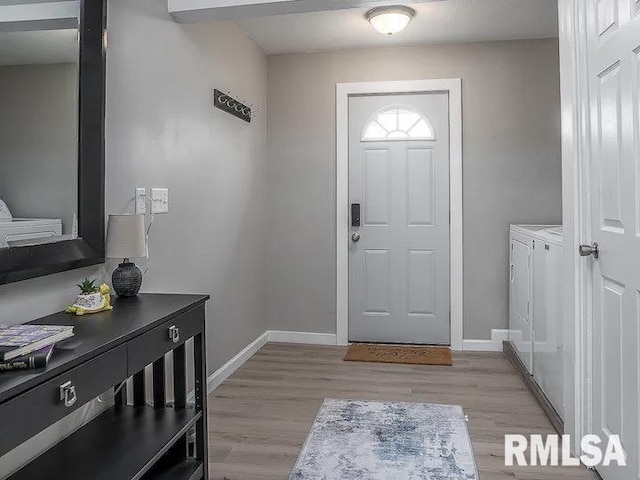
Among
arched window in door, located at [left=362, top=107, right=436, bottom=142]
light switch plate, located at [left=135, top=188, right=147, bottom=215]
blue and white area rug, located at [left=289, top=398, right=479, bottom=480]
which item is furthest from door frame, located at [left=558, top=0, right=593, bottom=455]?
light switch plate, located at [left=135, top=188, right=147, bottom=215]

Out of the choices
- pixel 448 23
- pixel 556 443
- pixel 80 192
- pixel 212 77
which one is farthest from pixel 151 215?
pixel 448 23

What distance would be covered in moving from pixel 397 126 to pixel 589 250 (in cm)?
231

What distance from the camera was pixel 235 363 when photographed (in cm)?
361

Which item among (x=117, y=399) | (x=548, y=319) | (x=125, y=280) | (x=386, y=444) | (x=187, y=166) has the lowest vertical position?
(x=386, y=444)

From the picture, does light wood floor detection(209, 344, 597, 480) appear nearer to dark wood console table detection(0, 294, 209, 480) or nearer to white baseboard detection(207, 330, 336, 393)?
white baseboard detection(207, 330, 336, 393)

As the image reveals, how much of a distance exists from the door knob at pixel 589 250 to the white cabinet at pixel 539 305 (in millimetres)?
312

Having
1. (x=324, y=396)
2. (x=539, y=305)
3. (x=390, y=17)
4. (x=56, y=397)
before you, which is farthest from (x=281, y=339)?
(x=56, y=397)

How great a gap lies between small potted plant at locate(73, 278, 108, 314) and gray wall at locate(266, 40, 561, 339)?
8.51ft

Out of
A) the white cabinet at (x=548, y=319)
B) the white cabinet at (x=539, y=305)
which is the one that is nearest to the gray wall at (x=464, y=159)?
the white cabinet at (x=539, y=305)

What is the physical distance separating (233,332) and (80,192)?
1.90 m

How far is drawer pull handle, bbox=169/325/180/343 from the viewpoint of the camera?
5.81 feet

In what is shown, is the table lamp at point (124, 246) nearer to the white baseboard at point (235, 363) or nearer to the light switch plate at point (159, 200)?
the light switch plate at point (159, 200)

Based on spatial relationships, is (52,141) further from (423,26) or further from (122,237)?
(423,26)

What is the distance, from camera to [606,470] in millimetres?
2037
